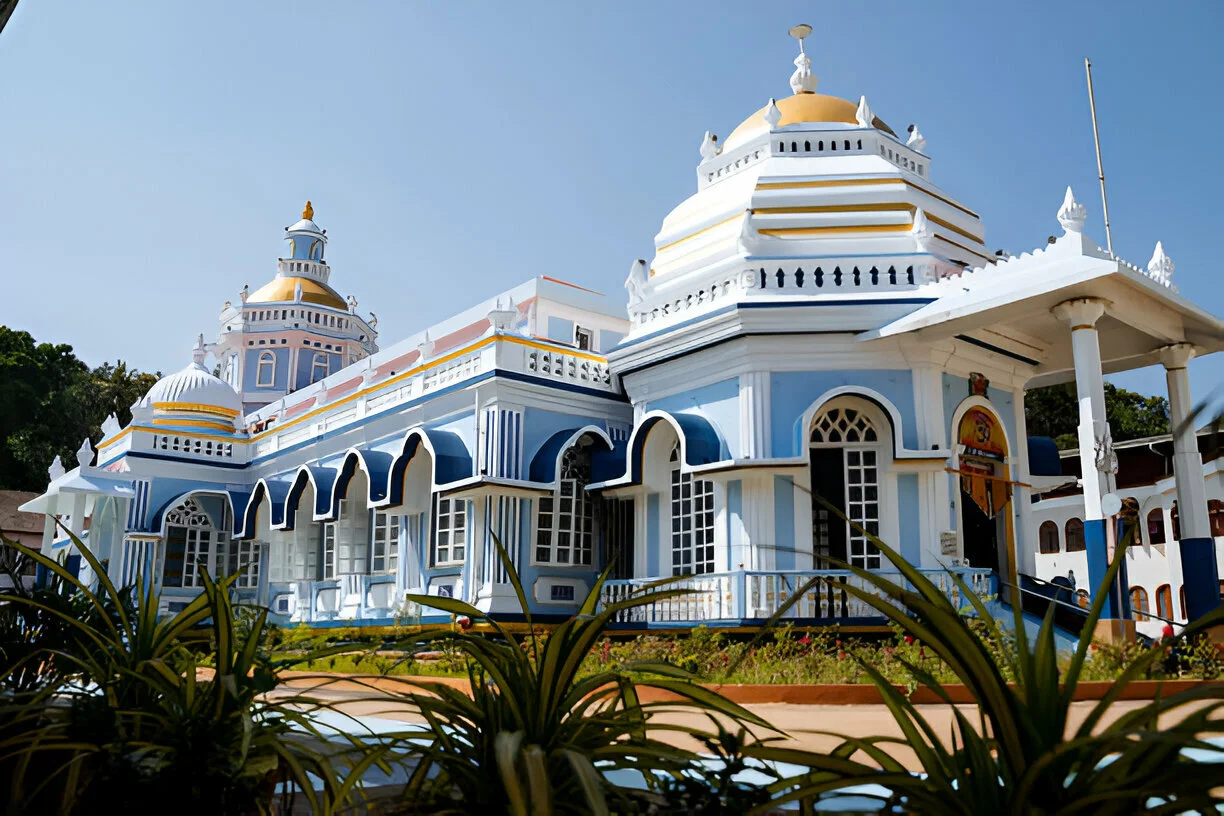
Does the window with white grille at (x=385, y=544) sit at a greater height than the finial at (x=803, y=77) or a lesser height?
lesser

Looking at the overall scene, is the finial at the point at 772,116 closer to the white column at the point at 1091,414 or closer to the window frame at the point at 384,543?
the white column at the point at 1091,414

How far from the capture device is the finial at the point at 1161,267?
15117mm

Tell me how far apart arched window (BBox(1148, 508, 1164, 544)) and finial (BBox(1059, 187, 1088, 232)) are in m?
22.3

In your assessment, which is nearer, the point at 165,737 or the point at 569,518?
the point at 165,737

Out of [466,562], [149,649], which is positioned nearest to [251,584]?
[466,562]

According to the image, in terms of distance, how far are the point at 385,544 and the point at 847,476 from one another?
29.1ft

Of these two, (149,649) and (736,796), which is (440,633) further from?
(149,649)

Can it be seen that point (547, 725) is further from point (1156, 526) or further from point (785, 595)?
point (1156, 526)

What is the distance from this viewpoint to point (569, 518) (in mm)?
17250

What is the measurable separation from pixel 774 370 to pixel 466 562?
5.64 m

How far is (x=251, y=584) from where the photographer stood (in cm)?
2411

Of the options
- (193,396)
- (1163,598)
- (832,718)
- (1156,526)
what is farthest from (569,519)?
(1156,526)

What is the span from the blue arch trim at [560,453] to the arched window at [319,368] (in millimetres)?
20860

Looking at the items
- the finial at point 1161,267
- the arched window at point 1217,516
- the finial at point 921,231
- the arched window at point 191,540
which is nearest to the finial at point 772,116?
the finial at point 921,231
